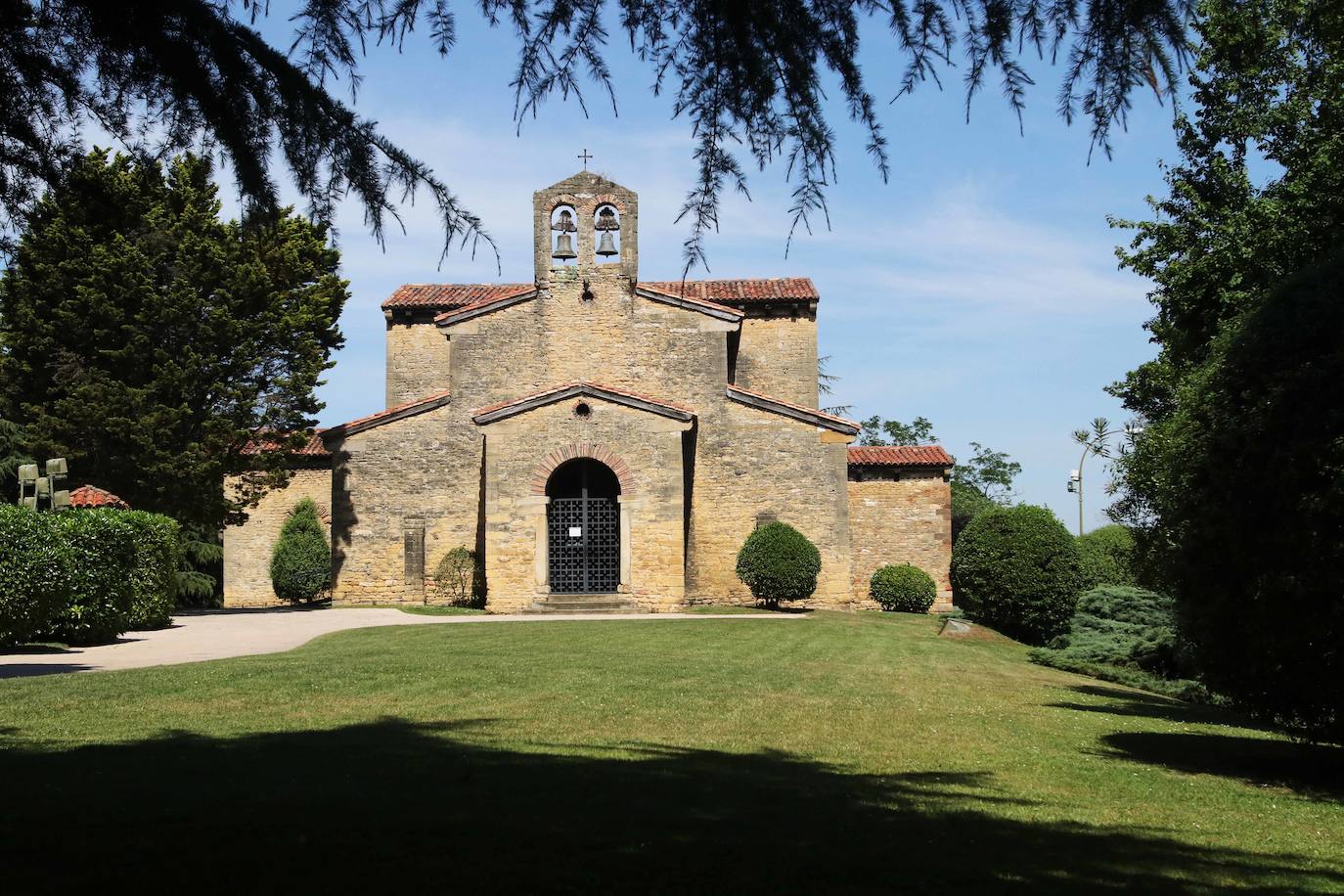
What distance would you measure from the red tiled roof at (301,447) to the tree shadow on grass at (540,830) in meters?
23.5

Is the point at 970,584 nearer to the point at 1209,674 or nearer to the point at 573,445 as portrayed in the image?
the point at 573,445

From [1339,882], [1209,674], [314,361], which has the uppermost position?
[314,361]

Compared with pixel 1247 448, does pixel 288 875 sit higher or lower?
lower

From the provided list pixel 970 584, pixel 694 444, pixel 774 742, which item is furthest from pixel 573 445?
pixel 774 742

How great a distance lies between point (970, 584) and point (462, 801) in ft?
69.8

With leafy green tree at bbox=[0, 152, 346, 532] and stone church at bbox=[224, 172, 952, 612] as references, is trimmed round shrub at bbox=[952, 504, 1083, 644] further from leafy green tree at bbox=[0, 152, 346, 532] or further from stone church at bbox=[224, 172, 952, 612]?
leafy green tree at bbox=[0, 152, 346, 532]

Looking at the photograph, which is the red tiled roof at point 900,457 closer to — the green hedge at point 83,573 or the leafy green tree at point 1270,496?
the green hedge at point 83,573

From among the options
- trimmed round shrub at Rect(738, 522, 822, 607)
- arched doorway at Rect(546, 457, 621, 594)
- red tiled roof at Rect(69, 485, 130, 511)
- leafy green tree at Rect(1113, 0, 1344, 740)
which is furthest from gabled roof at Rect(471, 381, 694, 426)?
leafy green tree at Rect(1113, 0, 1344, 740)

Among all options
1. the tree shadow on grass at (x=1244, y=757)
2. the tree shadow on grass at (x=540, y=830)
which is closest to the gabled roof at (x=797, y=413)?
the tree shadow on grass at (x=1244, y=757)

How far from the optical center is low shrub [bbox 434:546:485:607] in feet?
98.8

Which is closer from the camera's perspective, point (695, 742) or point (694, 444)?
point (695, 742)

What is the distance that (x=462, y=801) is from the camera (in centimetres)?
670

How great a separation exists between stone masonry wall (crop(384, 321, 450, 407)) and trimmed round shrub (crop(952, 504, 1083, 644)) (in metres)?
17.1

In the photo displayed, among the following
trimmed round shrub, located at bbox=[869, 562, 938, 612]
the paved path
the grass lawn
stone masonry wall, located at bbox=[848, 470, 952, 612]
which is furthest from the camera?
stone masonry wall, located at bbox=[848, 470, 952, 612]
